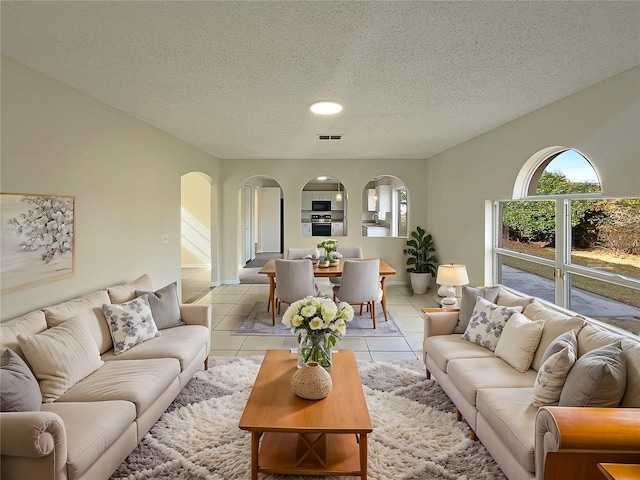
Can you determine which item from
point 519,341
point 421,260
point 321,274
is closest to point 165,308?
point 321,274

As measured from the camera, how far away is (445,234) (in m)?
6.25

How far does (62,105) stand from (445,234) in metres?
5.31

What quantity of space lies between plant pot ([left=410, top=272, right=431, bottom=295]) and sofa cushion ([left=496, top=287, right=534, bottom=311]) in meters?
3.29

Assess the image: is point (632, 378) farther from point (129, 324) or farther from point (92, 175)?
point (92, 175)

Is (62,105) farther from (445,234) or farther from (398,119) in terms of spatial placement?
(445,234)

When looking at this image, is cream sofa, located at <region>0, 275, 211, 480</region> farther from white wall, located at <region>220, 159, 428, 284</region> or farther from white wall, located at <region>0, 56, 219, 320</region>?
white wall, located at <region>220, 159, 428, 284</region>

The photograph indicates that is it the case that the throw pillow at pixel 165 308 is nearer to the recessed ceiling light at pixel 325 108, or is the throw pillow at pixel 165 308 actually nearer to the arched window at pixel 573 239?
the recessed ceiling light at pixel 325 108

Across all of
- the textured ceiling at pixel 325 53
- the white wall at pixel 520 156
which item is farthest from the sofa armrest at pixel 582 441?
the textured ceiling at pixel 325 53

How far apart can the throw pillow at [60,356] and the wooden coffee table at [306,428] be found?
109 centimetres

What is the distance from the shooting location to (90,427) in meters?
1.88

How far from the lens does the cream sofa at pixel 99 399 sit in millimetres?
1628

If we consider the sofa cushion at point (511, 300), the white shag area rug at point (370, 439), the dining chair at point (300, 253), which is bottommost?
the white shag area rug at point (370, 439)

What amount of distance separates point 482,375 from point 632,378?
79 cm

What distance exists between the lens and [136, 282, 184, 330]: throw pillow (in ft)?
10.9
